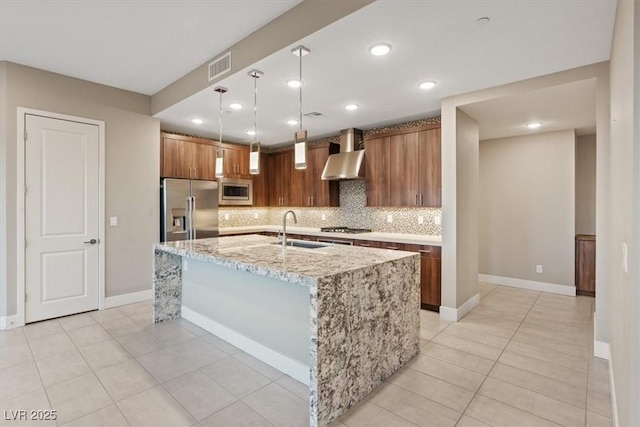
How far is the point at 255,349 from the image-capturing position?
2768mm

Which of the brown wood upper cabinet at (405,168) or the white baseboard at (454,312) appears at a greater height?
the brown wood upper cabinet at (405,168)

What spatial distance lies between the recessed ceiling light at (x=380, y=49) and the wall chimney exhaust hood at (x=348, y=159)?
2.31 metres

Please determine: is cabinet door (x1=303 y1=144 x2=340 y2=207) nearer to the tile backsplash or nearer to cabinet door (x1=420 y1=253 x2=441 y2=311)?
the tile backsplash

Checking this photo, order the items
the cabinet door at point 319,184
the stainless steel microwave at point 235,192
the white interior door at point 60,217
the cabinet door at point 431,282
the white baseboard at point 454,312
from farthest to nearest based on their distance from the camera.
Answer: the stainless steel microwave at point 235,192 → the cabinet door at point 319,184 → the cabinet door at point 431,282 → the white baseboard at point 454,312 → the white interior door at point 60,217

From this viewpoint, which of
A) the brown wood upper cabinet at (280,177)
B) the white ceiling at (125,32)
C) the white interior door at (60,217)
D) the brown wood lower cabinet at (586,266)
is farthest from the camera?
the brown wood upper cabinet at (280,177)

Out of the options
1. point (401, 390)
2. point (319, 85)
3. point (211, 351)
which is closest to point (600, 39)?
point (319, 85)

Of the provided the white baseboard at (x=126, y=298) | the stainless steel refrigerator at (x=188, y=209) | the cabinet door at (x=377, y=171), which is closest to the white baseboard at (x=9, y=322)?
the white baseboard at (x=126, y=298)

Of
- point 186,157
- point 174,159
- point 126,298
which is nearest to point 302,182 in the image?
point 186,157

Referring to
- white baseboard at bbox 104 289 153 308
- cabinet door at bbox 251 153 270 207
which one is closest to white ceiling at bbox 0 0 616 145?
cabinet door at bbox 251 153 270 207

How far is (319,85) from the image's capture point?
10.7ft

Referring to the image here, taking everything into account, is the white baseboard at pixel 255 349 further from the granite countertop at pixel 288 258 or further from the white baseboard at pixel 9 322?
the white baseboard at pixel 9 322

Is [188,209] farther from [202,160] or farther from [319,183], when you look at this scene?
[319,183]

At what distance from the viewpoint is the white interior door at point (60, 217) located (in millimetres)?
3523

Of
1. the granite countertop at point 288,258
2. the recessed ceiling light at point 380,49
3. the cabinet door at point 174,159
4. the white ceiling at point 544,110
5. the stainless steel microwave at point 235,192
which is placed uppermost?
the recessed ceiling light at point 380,49
